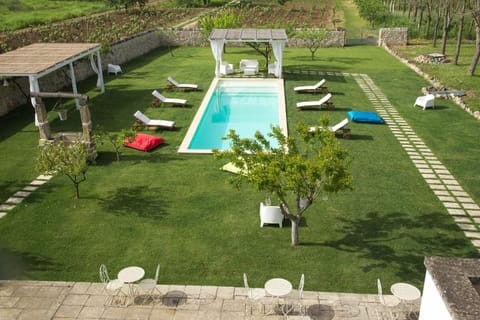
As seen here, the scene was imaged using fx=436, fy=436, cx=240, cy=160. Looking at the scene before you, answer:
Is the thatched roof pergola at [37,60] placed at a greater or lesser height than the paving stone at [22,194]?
greater

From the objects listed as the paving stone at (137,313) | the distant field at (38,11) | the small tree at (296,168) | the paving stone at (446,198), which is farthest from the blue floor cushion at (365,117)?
the distant field at (38,11)

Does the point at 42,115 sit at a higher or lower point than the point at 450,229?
higher

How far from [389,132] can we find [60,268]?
13514mm

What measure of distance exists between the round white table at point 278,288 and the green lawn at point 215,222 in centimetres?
72

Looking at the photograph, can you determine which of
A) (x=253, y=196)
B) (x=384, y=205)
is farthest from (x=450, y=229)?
(x=253, y=196)

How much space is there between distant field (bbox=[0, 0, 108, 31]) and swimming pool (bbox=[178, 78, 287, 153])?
797 inches

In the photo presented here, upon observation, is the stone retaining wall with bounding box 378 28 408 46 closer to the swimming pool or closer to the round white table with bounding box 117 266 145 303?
the swimming pool

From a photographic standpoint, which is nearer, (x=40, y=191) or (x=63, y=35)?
(x=40, y=191)

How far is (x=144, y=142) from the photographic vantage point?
53.1 feet

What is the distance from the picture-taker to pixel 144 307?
8359 millimetres

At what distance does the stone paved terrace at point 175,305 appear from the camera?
8.09 metres

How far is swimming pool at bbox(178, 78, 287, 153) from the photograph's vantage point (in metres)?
17.9

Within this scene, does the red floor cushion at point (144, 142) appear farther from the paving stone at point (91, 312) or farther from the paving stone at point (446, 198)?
the paving stone at point (446, 198)

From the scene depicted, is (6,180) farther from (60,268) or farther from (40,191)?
(60,268)
